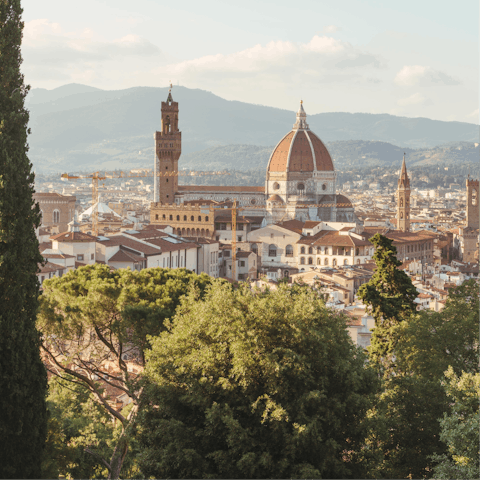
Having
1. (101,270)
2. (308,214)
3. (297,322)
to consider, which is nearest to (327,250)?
(308,214)

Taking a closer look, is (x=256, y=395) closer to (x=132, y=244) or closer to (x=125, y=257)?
(x=125, y=257)

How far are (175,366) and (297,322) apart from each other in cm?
172

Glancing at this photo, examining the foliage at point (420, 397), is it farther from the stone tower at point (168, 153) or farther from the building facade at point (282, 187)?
the stone tower at point (168, 153)

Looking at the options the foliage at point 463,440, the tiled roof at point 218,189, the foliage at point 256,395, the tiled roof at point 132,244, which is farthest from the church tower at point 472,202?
the foliage at point 463,440

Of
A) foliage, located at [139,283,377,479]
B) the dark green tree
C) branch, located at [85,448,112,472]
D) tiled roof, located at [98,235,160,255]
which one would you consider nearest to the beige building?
tiled roof, located at [98,235,160,255]

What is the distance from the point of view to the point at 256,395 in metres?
10.4

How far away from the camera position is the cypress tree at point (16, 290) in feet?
32.6

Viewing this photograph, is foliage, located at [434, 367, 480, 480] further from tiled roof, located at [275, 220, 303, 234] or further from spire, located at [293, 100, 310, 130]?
spire, located at [293, 100, 310, 130]

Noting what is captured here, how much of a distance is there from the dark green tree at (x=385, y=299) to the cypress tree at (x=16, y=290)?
699 cm

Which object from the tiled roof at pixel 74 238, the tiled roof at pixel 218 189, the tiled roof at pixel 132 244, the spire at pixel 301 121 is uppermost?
the spire at pixel 301 121

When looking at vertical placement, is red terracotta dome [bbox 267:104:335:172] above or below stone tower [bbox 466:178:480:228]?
above

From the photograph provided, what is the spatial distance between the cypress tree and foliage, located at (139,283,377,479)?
142cm

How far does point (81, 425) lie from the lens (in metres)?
14.5

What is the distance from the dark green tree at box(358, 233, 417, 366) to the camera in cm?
1547
